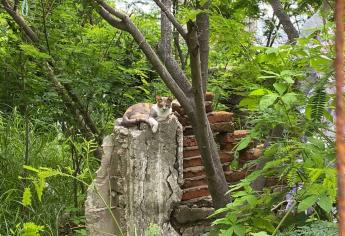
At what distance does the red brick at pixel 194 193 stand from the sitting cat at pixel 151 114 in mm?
628

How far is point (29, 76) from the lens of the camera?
4555 mm

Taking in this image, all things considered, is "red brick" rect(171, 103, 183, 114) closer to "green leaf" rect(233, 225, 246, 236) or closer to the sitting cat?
the sitting cat

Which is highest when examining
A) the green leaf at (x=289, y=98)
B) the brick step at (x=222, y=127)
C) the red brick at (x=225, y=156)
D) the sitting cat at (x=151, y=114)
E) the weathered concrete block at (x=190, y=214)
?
the sitting cat at (x=151, y=114)

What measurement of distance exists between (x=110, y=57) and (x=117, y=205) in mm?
1406

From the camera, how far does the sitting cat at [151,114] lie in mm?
3684

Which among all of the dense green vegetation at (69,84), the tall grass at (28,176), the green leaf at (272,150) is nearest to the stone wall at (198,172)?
the dense green vegetation at (69,84)

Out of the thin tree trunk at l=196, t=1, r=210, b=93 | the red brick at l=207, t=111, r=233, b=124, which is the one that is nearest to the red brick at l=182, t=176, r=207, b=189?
the red brick at l=207, t=111, r=233, b=124

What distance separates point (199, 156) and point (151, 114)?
645mm

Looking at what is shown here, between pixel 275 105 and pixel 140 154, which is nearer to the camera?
pixel 275 105

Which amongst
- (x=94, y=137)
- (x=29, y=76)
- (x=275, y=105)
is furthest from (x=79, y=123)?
(x=275, y=105)

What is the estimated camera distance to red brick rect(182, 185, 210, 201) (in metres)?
4.00

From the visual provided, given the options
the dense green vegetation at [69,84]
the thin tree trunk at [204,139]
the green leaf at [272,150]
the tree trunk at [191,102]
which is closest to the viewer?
the green leaf at [272,150]

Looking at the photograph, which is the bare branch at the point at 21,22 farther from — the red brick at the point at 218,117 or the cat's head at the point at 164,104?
the red brick at the point at 218,117

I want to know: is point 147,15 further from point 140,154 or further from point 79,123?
point 140,154
